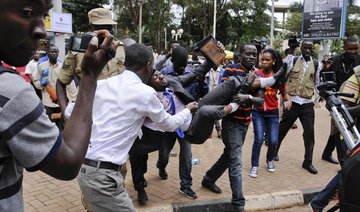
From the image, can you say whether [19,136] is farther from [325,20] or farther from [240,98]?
[325,20]

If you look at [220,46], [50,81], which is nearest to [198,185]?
[220,46]

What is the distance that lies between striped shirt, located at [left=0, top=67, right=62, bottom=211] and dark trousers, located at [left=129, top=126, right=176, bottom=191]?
2.27 m

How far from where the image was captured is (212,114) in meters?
2.99

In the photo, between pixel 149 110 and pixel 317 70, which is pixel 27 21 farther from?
pixel 317 70

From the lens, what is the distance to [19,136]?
97 centimetres

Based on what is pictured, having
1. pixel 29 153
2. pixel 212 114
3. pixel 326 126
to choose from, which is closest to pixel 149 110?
pixel 212 114

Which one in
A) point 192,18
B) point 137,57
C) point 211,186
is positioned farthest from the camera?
point 192,18

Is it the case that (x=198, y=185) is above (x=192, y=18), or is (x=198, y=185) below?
below

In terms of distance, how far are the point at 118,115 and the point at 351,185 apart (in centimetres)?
172

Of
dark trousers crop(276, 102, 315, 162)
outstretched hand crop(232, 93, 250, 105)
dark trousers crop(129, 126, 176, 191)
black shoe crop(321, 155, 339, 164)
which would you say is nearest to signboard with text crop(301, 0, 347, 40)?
black shoe crop(321, 155, 339, 164)

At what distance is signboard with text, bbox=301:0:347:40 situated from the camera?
927 centimetres

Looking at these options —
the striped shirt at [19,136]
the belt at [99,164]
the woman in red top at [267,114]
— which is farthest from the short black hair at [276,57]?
the striped shirt at [19,136]

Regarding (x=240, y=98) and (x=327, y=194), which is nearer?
(x=240, y=98)

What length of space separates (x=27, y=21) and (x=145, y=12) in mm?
39387
